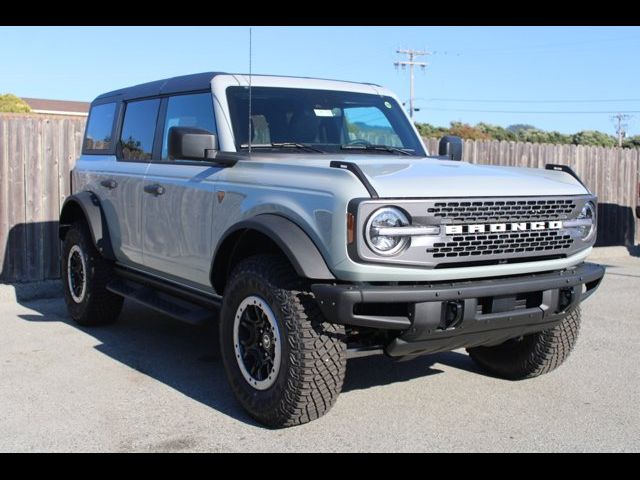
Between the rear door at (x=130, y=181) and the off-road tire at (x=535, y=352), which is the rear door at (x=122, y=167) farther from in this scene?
the off-road tire at (x=535, y=352)

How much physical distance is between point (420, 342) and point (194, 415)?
4.84 feet

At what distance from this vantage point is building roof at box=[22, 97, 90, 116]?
53.0m

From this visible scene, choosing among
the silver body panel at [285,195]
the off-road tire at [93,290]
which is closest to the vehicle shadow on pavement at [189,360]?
the off-road tire at [93,290]

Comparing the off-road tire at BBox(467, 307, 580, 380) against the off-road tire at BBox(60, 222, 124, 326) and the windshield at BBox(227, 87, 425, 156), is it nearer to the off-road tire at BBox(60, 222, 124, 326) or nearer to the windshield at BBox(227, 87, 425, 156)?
the windshield at BBox(227, 87, 425, 156)

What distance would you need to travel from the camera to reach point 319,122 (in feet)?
17.6

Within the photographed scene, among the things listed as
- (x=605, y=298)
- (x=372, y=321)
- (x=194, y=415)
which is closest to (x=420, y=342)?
(x=372, y=321)

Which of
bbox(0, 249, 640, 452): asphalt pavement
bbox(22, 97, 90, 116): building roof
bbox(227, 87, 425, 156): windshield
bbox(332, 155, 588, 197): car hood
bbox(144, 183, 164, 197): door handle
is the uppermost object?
bbox(22, 97, 90, 116): building roof

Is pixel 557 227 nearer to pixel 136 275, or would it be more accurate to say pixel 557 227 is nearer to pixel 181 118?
pixel 181 118

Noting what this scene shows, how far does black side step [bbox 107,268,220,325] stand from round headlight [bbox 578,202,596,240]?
7.61ft

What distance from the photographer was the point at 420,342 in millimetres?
3957

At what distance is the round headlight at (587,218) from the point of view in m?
4.57

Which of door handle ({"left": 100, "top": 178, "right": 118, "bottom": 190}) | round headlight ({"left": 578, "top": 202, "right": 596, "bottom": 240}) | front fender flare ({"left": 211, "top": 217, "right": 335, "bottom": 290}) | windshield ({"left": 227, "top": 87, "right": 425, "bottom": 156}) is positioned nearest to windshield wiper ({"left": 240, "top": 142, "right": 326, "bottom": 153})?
windshield ({"left": 227, "top": 87, "right": 425, "bottom": 156})
